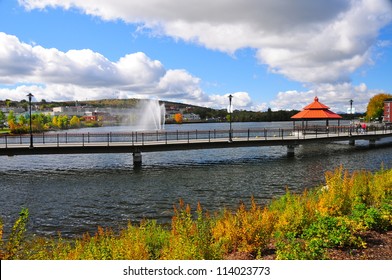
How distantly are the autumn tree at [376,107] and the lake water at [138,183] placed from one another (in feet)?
287

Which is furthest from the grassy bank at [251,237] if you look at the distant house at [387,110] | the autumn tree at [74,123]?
the autumn tree at [74,123]

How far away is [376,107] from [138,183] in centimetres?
11356

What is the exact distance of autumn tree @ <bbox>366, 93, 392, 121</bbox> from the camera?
4428 inches

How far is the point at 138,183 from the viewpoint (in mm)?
22250

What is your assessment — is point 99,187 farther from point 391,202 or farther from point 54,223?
point 391,202

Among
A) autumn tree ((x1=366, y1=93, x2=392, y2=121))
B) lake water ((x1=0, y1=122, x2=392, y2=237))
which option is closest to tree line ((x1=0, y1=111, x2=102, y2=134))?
→ lake water ((x1=0, y1=122, x2=392, y2=237))

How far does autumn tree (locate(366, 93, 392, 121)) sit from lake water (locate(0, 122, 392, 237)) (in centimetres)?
8746

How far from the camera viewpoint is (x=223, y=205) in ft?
53.0

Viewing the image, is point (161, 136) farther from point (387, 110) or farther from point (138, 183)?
point (387, 110)

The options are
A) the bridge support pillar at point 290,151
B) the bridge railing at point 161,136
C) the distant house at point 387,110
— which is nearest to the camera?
the bridge railing at point 161,136

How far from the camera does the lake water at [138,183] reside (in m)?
15.0

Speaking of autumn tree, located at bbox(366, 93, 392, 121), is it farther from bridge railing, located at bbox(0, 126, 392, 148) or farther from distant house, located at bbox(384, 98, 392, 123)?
bridge railing, located at bbox(0, 126, 392, 148)

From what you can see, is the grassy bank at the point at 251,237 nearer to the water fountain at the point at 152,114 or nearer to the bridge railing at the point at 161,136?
the bridge railing at the point at 161,136

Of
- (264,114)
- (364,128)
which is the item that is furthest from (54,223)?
(264,114)
